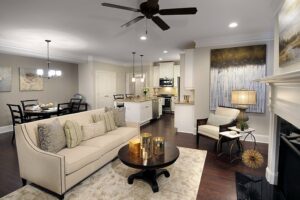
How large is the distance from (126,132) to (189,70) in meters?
2.83

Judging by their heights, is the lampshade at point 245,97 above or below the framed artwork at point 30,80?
below

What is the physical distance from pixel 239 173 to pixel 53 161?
279 cm

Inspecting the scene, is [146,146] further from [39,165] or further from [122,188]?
[39,165]

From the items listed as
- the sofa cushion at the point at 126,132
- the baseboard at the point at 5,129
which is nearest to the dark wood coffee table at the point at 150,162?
the sofa cushion at the point at 126,132

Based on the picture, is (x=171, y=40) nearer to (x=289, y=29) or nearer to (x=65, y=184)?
(x=289, y=29)

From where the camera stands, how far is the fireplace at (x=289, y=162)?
5.84 ft

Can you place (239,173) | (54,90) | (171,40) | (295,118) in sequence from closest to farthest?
(295,118), (239,173), (171,40), (54,90)

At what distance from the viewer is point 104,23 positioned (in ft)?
11.6

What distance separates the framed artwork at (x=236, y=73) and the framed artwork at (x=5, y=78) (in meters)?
6.14

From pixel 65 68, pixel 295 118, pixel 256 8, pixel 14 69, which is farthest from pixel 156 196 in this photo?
pixel 65 68

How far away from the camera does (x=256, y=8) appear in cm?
286

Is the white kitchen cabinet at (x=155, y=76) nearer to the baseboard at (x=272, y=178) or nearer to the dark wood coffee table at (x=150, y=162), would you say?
the dark wood coffee table at (x=150, y=162)

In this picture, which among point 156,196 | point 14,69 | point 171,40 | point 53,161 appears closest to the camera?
point 53,161

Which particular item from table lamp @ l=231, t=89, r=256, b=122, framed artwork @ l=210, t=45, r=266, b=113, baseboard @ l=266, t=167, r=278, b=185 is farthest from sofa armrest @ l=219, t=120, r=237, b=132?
baseboard @ l=266, t=167, r=278, b=185
